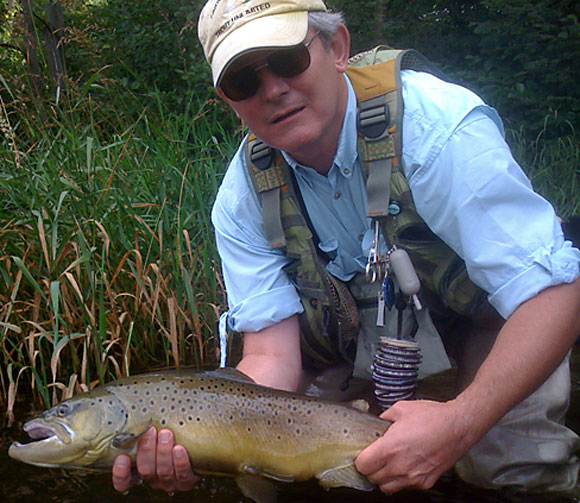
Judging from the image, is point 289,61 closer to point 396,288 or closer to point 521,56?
point 396,288

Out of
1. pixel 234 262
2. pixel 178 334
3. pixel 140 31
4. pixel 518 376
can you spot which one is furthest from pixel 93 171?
pixel 140 31

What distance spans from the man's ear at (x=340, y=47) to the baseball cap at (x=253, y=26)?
0.37 feet

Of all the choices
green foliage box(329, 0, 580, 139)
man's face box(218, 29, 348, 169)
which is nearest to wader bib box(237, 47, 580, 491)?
man's face box(218, 29, 348, 169)

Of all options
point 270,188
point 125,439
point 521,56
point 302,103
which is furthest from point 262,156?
point 521,56

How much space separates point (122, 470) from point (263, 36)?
4.37ft

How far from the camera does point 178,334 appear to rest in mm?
3621

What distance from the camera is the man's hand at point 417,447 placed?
5.90ft

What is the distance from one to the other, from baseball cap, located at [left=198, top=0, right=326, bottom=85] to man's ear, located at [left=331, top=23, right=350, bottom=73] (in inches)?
4.4

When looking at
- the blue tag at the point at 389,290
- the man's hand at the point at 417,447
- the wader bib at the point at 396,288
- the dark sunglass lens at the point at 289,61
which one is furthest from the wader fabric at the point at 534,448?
the dark sunglass lens at the point at 289,61

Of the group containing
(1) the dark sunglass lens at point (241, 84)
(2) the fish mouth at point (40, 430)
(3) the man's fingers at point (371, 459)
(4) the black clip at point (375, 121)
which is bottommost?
(3) the man's fingers at point (371, 459)

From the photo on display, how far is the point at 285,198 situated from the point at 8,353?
5.83 feet

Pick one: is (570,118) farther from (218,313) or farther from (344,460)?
(344,460)

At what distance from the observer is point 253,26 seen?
2.05 metres

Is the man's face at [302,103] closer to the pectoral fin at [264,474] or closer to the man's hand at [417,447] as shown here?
the man's hand at [417,447]
